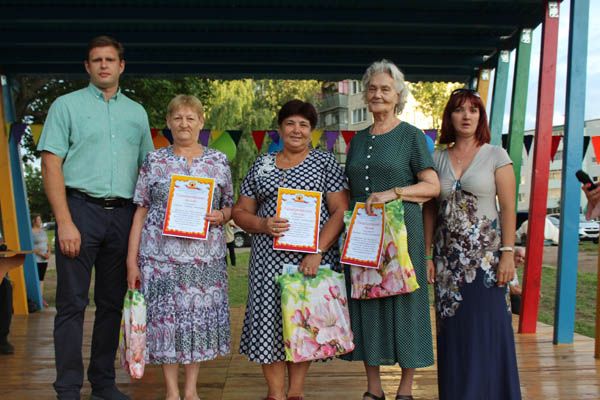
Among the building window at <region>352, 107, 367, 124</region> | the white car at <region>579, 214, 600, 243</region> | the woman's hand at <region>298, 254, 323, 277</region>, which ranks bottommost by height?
the white car at <region>579, 214, 600, 243</region>

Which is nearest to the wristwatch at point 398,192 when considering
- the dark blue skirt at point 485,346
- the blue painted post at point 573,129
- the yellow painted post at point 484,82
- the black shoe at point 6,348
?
the dark blue skirt at point 485,346

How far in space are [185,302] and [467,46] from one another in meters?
4.51

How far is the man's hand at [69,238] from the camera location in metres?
3.29

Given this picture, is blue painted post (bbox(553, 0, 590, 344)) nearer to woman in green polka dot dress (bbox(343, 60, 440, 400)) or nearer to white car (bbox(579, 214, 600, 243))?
woman in green polka dot dress (bbox(343, 60, 440, 400))

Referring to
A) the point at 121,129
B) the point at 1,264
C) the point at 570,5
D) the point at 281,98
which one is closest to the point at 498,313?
the point at 121,129

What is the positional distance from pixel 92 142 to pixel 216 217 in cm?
77

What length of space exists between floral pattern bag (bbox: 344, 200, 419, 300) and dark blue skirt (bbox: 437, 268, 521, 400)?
0.94 feet

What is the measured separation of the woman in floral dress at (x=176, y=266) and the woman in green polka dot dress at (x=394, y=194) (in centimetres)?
79

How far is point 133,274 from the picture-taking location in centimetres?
340

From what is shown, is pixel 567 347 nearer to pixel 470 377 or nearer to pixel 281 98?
pixel 470 377

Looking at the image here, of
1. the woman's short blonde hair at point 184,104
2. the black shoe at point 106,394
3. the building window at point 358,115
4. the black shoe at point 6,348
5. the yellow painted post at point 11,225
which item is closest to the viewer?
the woman's short blonde hair at point 184,104

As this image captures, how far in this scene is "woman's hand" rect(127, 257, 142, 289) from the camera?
134 inches

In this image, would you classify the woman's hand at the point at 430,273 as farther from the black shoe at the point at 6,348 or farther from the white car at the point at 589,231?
the white car at the point at 589,231

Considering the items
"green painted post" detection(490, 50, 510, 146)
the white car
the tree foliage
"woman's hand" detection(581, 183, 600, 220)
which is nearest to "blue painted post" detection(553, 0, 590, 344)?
"green painted post" detection(490, 50, 510, 146)
